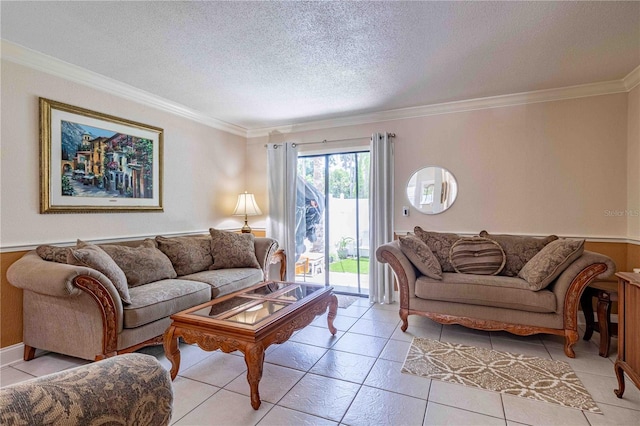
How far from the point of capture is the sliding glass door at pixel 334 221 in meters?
4.48

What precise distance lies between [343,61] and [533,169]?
2.42 meters

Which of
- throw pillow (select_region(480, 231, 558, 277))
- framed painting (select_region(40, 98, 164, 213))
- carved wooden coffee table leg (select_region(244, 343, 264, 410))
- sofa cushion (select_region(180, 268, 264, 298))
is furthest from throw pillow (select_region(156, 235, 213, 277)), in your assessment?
throw pillow (select_region(480, 231, 558, 277))

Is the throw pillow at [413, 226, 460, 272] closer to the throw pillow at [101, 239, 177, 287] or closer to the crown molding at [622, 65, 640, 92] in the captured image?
the crown molding at [622, 65, 640, 92]

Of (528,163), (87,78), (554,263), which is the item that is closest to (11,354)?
(87,78)

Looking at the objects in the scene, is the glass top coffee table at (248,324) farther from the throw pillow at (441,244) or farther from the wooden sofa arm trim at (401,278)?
the throw pillow at (441,244)

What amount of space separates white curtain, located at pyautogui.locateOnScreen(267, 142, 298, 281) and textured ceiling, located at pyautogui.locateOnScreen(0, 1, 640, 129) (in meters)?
1.28

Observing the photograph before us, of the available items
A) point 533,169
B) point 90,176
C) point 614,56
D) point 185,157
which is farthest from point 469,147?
point 90,176

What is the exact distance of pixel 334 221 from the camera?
183 inches

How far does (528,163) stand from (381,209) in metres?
1.70

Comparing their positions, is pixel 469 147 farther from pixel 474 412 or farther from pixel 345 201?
pixel 474 412

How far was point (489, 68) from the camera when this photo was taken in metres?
2.85

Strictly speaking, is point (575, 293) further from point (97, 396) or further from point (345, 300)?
point (97, 396)

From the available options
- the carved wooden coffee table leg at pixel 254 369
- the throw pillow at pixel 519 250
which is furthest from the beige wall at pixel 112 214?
the throw pillow at pixel 519 250

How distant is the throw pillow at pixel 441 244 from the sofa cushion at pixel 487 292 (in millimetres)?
284
